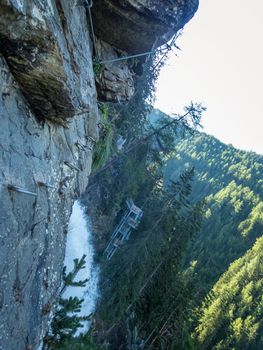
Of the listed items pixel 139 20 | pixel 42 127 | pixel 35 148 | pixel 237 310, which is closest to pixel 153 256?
pixel 139 20

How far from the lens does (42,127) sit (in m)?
6.00

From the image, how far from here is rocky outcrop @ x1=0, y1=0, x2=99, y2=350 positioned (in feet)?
14.9

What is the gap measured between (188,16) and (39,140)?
4720 millimetres

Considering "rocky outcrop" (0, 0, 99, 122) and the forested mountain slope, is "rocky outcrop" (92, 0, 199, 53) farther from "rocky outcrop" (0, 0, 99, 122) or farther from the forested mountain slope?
the forested mountain slope

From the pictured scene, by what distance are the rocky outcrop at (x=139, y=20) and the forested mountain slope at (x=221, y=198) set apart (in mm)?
40467

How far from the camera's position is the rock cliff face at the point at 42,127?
15.0 feet

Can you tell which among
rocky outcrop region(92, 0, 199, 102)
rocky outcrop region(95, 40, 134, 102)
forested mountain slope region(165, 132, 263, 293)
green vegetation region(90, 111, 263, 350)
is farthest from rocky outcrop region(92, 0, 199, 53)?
forested mountain slope region(165, 132, 263, 293)

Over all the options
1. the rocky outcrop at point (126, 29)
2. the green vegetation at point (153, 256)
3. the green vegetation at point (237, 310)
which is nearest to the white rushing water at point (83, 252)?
the green vegetation at point (153, 256)

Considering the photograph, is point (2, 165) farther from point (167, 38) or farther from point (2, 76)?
point (167, 38)

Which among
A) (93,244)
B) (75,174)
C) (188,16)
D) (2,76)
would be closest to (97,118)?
(75,174)

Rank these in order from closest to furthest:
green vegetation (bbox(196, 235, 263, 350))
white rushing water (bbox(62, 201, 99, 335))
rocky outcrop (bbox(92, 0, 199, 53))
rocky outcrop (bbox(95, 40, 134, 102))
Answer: rocky outcrop (bbox(92, 0, 199, 53)), rocky outcrop (bbox(95, 40, 134, 102)), white rushing water (bbox(62, 201, 99, 335)), green vegetation (bbox(196, 235, 263, 350))

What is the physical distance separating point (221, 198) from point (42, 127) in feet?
423

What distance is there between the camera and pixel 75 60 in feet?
20.0

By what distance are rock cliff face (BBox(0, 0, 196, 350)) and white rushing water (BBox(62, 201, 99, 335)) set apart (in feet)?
47.0
